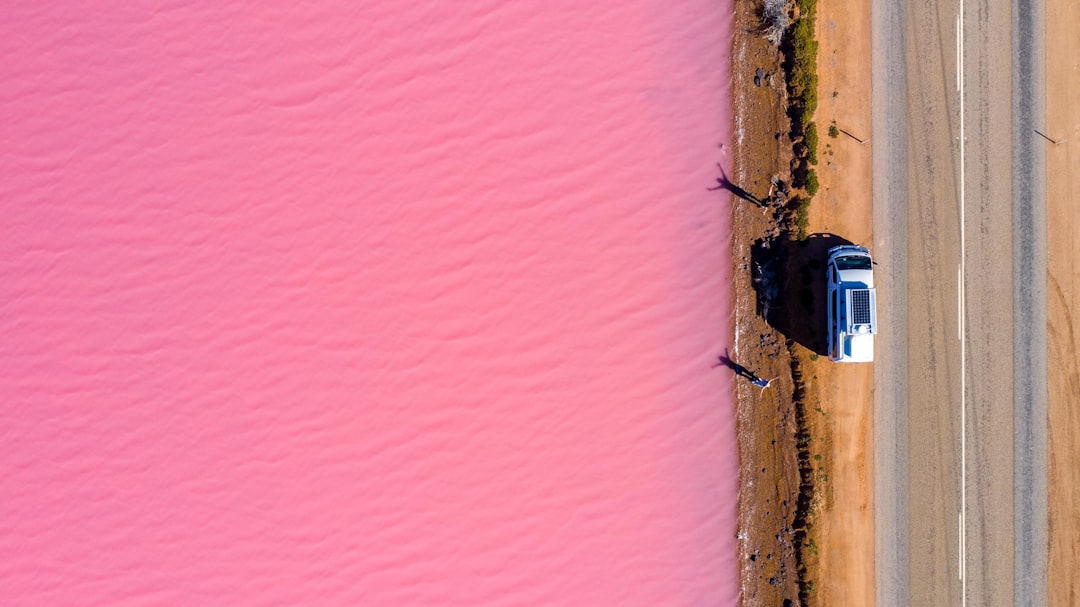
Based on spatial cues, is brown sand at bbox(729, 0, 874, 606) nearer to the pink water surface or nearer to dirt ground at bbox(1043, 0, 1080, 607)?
the pink water surface

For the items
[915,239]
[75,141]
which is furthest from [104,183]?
[915,239]

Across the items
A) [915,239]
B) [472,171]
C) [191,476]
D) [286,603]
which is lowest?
[286,603]

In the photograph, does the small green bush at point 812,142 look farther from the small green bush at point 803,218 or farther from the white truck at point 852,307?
the white truck at point 852,307

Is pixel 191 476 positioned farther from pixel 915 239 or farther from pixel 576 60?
pixel 915 239

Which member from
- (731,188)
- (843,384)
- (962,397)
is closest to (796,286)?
(843,384)

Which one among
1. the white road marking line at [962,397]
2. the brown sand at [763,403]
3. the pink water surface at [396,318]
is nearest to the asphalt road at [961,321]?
the white road marking line at [962,397]

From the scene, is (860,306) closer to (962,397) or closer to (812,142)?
(962,397)
